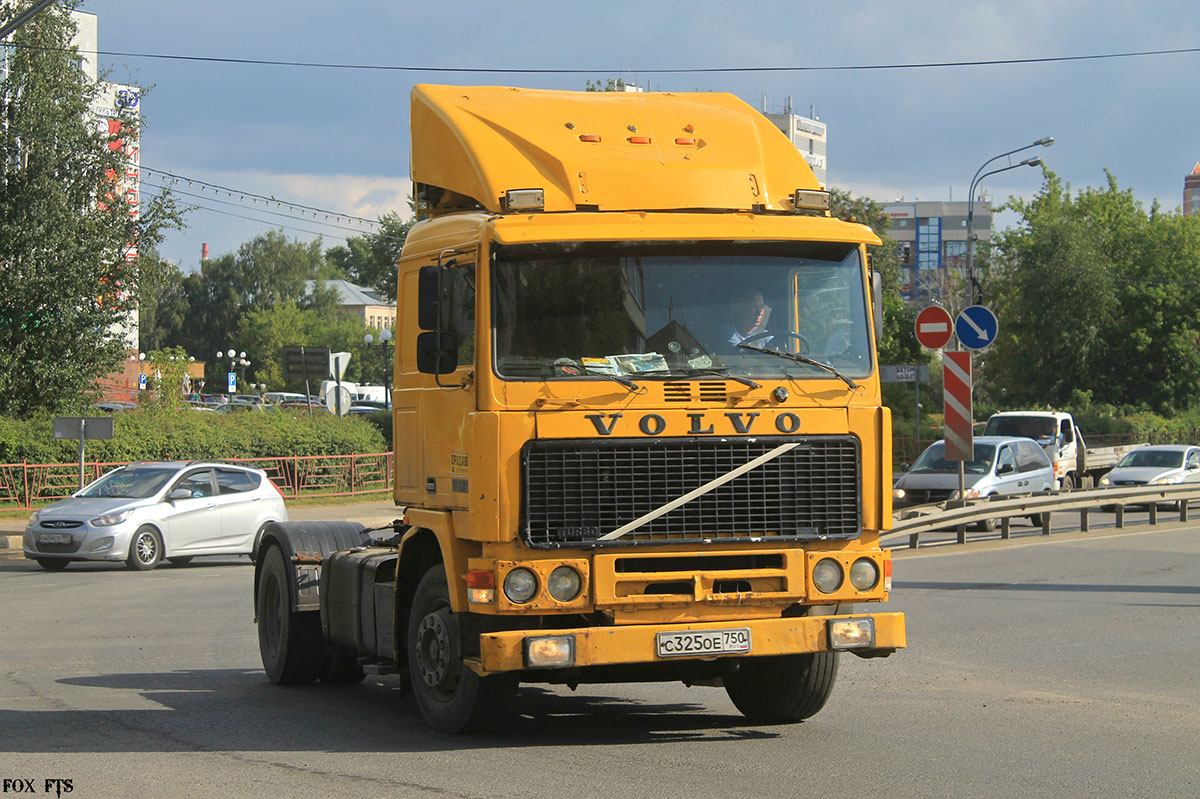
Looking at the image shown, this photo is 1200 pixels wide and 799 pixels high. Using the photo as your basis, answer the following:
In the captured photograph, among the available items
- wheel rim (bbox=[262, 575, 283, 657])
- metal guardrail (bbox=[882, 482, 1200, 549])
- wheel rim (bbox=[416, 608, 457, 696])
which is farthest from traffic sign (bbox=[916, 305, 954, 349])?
wheel rim (bbox=[416, 608, 457, 696])

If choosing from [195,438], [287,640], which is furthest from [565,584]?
[195,438]

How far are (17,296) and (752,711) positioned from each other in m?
26.3

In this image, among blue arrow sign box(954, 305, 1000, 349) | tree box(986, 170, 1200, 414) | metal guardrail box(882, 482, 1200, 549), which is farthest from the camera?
tree box(986, 170, 1200, 414)

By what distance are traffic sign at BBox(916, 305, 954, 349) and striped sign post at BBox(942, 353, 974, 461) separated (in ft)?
1.35

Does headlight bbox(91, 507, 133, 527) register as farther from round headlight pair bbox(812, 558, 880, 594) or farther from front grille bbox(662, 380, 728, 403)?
round headlight pair bbox(812, 558, 880, 594)

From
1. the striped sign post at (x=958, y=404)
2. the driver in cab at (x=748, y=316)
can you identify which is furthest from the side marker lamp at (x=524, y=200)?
the striped sign post at (x=958, y=404)

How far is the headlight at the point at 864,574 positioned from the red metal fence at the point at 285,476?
79.9ft

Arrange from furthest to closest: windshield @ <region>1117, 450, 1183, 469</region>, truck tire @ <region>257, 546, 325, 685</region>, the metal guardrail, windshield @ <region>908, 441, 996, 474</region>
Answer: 1. windshield @ <region>1117, 450, 1183, 469</region>
2. windshield @ <region>908, 441, 996, 474</region>
3. the metal guardrail
4. truck tire @ <region>257, 546, 325, 685</region>

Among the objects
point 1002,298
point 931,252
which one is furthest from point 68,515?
point 931,252

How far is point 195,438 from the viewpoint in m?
33.0

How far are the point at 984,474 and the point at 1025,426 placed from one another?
8.68m

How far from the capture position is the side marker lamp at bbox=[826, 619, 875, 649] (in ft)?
23.8

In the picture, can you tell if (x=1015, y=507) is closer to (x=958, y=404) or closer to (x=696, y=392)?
(x=958, y=404)

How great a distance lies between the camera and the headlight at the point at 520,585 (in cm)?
698
